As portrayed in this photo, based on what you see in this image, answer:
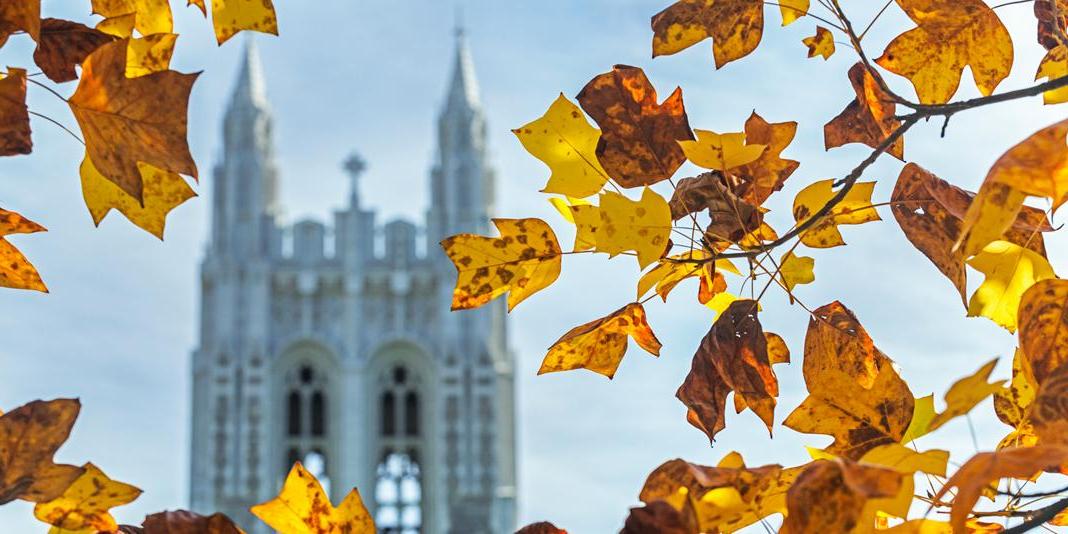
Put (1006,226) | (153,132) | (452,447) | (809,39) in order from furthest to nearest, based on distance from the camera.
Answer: (452,447)
(809,39)
(153,132)
(1006,226)

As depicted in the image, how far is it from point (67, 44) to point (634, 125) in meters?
0.35

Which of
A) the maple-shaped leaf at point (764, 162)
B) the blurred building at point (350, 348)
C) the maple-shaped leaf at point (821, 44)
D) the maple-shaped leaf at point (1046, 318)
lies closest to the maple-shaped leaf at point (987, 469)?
the maple-shaped leaf at point (1046, 318)

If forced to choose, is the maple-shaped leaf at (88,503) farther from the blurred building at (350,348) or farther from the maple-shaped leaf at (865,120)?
the blurred building at (350,348)

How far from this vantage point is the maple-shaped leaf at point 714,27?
1.10 metres

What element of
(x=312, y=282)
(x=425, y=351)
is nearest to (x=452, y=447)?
(x=425, y=351)

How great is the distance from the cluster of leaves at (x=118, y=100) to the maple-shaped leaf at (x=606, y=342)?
25 cm

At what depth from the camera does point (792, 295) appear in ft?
3.63

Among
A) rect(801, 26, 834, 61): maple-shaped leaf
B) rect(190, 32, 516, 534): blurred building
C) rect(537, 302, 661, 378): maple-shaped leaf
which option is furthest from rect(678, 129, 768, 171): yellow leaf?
rect(190, 32, 516, 534): blurred building

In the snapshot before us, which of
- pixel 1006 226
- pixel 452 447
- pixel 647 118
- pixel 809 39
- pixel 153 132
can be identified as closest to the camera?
pixel 1006 226

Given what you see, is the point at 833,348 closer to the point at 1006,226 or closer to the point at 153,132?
the point at 1006,226

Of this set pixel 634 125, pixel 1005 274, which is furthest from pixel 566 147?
pixel 1005 274

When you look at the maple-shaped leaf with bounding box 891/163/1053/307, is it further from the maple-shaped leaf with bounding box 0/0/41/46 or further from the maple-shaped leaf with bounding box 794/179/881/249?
the maple-shaped leaf with bounding box 0/0/41/46

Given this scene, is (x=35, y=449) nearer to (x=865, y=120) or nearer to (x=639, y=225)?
(x=639, y=225)

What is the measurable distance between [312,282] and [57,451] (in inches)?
984
